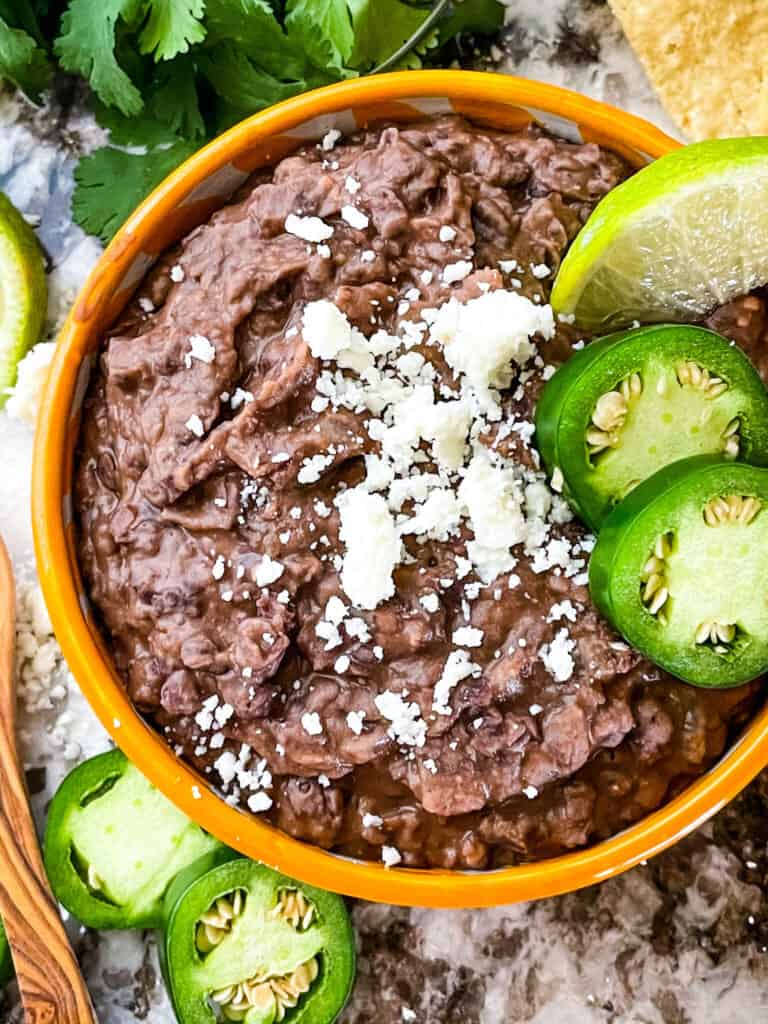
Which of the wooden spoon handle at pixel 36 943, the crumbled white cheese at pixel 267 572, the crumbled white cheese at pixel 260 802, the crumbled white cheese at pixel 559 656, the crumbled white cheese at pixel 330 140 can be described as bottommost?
the wooden spoon handle at pixel 36 943

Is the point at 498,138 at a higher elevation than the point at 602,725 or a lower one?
higher

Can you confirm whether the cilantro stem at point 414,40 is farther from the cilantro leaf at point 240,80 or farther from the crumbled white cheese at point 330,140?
the crumbled white cheese at point 330,140

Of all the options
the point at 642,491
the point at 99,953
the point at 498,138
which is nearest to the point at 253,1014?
the point at 99,953

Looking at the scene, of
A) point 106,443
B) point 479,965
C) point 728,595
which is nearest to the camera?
point 728,595

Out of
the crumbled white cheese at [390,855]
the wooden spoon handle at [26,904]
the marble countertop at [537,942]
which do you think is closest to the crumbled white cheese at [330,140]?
the marble countertop at [537,942]

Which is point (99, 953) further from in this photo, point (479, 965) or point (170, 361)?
point (170, 361)

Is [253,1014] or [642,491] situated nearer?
[642,491]

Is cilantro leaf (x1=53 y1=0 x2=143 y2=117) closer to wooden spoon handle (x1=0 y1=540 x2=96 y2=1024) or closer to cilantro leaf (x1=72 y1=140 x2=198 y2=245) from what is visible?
cilantro leaf (x1=72 y1=140 x2=198 y2=245)
